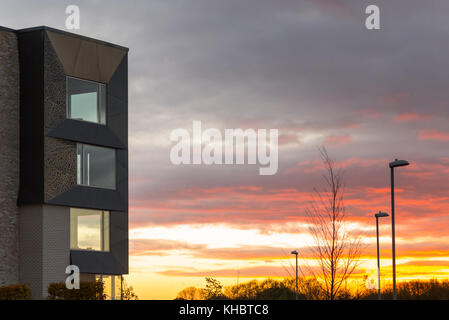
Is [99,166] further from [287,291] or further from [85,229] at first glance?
[287,291]

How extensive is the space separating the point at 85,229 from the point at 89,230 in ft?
1.17

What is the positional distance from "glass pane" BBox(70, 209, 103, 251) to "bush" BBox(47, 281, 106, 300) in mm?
4309

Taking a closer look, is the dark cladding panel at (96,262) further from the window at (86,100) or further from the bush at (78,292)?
the window at (86,100)

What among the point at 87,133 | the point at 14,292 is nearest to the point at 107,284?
the point at 87,133

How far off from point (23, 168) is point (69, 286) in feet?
23.0

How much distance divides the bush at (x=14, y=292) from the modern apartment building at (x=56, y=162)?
13.3ft

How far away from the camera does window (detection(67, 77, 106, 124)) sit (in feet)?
132

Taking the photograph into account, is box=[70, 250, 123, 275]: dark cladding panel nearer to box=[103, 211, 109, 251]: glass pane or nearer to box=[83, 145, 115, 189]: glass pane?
box=[103, 211, 109, 251]: glass pane

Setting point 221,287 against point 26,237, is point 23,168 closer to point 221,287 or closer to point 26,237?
point 26,237

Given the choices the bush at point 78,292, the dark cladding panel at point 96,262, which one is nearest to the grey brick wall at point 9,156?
the dark cladding panel at point 96,262

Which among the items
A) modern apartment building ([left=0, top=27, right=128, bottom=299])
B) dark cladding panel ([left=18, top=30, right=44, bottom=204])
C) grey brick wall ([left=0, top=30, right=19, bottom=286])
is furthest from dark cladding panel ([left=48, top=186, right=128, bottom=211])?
grey brick wall ([left=0, top=30, right=19, bottom=286])

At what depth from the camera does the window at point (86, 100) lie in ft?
132

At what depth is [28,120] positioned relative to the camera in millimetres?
39125
